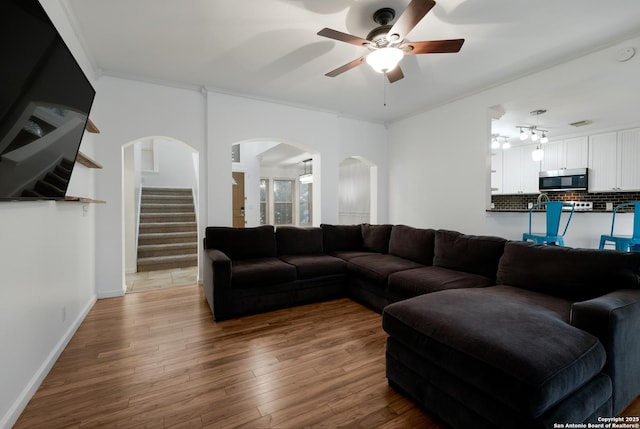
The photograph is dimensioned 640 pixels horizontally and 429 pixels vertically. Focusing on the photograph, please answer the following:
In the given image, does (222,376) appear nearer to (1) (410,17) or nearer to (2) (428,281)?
(2) (428,281)

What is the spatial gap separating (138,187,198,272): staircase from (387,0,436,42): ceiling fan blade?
472 centimetres

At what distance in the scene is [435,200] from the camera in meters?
4.64

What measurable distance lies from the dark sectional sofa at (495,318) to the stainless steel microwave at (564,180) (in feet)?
14.8

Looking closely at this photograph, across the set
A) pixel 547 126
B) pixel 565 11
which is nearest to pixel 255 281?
pixel 565 11

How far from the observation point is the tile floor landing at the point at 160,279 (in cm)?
399

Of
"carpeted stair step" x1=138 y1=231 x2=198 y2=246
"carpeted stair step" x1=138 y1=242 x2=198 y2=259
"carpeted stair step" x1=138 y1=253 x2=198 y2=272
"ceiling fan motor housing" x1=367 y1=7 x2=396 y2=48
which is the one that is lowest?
"carpeted stair step" x1=138 y1=253 x2=198 y2=272

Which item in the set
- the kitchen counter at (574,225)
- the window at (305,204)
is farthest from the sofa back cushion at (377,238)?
the window at (305,204)

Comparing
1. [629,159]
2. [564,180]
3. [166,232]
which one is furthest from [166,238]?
[629,159]

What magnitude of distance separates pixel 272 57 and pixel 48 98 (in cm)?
214

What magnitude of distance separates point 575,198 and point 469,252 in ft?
16.3

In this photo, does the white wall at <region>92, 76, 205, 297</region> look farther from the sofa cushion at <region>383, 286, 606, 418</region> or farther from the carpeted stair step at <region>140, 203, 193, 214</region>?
the sofa cushion at <region>383, 286, 606, 418</region>

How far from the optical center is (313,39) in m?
2.74

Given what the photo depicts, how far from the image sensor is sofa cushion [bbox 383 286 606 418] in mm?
1147

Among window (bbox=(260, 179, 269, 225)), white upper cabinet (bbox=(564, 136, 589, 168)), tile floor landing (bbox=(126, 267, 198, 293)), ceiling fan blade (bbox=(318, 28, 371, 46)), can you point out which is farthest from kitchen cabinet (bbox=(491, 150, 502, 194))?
tile floor landing (bbox=(126, 267, 198, 293))
